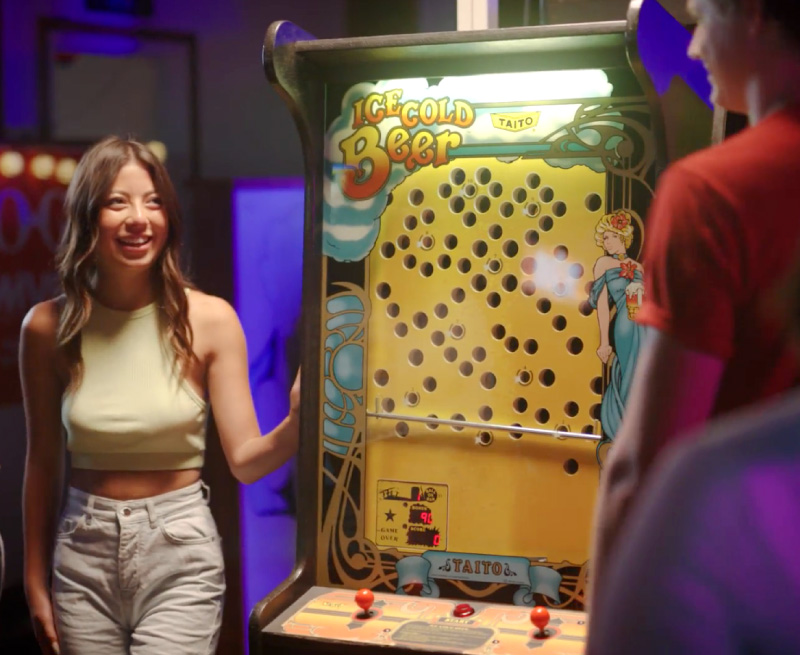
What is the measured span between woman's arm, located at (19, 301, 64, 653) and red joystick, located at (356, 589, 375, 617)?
852mm

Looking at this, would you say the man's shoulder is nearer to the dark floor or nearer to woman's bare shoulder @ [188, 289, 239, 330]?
woman's bare shoulder @ [188, 289, 239, 330]

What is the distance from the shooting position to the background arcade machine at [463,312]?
1819 mm

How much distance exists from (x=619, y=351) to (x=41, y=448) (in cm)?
136

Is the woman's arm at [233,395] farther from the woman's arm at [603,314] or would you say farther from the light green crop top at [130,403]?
the woman's arm at [603,314]

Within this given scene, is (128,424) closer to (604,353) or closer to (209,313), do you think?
(209,313)

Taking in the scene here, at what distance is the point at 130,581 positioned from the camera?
2.15 meters

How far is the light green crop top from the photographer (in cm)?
223

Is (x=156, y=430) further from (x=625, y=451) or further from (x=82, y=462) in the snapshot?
(x=625, y=451)

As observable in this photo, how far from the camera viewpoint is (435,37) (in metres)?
1.84

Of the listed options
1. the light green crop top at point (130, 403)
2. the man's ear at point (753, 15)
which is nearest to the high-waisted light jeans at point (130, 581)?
the light green crop top at point (130, 403)

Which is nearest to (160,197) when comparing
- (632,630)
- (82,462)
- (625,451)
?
(82,462)

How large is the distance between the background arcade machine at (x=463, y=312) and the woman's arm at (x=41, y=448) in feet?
2.26

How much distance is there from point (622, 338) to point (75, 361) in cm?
123

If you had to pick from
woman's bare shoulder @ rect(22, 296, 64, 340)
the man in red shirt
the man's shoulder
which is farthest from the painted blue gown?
the man's shoulder
